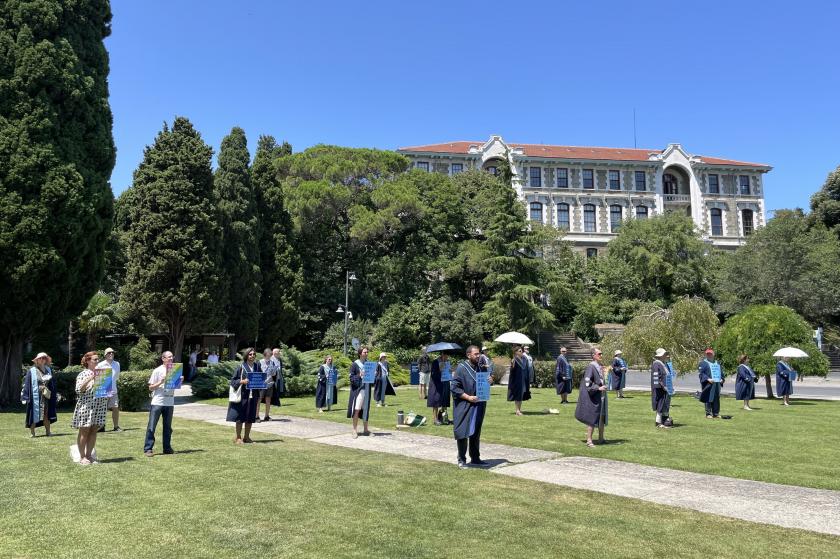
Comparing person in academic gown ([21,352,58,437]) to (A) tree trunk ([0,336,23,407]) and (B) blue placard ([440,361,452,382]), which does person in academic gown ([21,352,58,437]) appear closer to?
(A) tree trunk ([0,336,23,407])

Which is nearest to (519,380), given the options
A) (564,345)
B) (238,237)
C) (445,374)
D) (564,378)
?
(445,374)

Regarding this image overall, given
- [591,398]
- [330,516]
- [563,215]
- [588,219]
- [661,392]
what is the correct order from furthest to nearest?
1. [588,219]
2. [563,215]
3. [661,392]
4. [591,398]
5. [330,516]

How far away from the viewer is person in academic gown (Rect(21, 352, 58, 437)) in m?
11.8

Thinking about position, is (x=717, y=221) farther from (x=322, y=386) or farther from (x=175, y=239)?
(x=322, y=386)

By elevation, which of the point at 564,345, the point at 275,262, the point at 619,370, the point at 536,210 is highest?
the point at 536,210

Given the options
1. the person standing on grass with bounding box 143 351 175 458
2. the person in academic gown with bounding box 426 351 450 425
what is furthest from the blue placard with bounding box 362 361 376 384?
the person standing on grass with bounding box 143 351 175 458

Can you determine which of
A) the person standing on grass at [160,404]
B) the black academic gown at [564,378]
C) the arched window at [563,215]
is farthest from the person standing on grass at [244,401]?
the arched window at [563,215]

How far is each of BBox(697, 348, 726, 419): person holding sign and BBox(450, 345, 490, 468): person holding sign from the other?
908 centimetres

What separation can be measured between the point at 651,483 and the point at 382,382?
34.8ft

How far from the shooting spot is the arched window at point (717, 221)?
69938mm

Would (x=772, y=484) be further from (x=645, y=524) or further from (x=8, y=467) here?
(x=8, y=467)

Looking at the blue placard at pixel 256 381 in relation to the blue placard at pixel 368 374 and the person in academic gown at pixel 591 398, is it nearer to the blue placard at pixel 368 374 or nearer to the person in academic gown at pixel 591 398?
the blue placard at pixel 368 374

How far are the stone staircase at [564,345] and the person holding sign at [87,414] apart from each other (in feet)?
129

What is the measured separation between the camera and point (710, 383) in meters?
15.5
